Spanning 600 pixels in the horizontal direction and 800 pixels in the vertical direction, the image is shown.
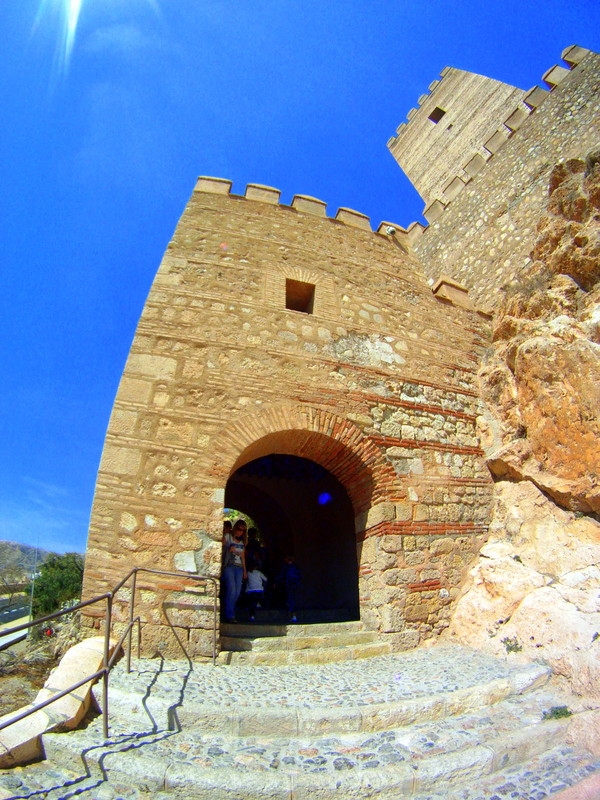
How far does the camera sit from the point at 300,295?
23.1 ft

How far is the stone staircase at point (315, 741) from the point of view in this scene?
8.59ft

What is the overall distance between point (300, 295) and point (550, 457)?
4.01 m

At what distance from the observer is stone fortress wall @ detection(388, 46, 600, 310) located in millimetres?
A: 8719

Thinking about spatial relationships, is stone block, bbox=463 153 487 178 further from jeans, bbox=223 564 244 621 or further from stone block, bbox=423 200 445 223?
jeans, bbox=223 564 244 621

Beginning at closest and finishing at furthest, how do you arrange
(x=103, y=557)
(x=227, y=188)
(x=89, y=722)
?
1. (x=89, y=722)
2. (x=103, y=557)
3. (x=227, y=188)

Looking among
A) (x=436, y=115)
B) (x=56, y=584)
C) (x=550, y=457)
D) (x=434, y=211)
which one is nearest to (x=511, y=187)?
(x=434, y=211)

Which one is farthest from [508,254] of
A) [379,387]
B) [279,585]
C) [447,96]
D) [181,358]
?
[447,96]

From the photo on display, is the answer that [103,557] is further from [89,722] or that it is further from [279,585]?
[279,585]

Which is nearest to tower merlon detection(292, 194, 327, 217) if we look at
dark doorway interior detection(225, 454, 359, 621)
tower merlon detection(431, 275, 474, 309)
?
tower merlon detection(431, 275, 474, 309)

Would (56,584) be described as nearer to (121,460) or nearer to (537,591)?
(121,460)

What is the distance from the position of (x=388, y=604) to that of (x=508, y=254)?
690 centimetres

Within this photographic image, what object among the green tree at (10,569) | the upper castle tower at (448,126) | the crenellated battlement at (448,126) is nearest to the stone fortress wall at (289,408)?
the crenellated battlement at (448,126)

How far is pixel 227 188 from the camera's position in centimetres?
737

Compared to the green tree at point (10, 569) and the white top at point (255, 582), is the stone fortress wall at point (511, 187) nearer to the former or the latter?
the white top at point (255, 582)
